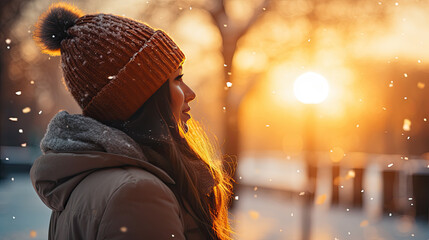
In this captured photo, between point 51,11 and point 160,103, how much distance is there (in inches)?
27.9

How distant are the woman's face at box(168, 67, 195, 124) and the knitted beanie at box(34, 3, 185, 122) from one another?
0.04m

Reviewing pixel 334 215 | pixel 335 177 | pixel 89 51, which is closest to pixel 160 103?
pixel 89 51

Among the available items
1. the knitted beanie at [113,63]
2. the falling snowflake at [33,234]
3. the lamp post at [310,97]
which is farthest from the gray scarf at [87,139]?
the lamp post at [310,97]

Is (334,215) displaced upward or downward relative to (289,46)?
downward

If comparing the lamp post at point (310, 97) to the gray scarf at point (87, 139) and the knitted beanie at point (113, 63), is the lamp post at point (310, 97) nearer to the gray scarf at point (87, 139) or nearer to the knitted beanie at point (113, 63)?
the knitted beanie at point (113, 63)

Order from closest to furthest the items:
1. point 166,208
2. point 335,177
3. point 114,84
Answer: point 166,208, point 114,84, point 335,177

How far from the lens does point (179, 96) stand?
1.85m

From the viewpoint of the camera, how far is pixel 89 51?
1.82 m

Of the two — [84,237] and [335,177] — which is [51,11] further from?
[335,177]

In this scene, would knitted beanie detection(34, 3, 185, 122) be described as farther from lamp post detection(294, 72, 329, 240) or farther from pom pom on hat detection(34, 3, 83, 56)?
lamp post detection(294, 72, 329, 240)

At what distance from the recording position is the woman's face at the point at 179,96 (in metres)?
1.83

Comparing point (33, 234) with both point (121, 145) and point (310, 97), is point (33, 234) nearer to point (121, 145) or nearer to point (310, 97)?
point (310, 97)

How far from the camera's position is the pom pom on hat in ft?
6.62

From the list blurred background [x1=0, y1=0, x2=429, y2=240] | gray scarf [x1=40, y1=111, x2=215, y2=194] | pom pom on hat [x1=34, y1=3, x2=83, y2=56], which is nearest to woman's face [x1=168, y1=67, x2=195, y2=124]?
gray scarf [x1=40, y1=111, x2=215, y2=194]
